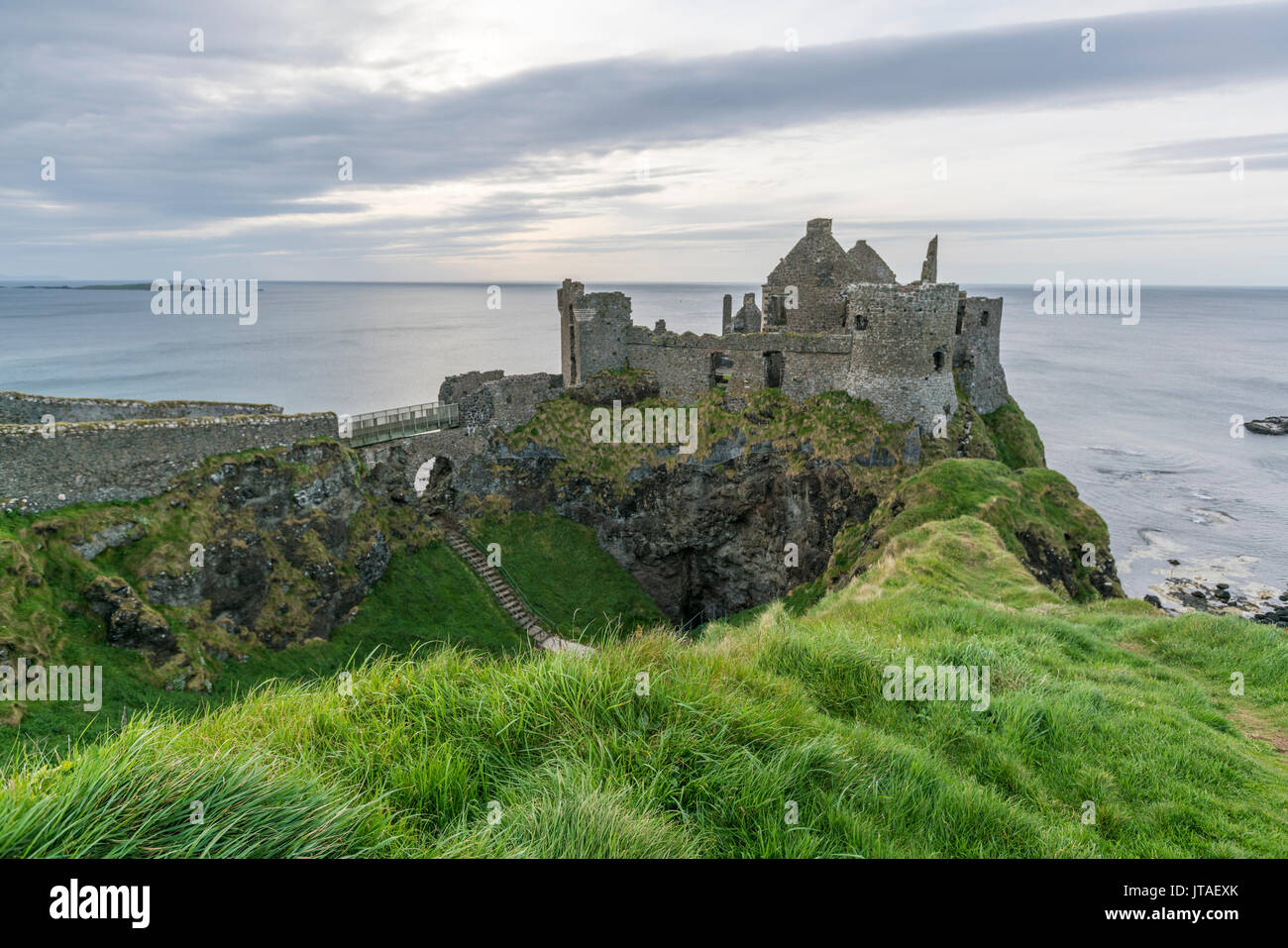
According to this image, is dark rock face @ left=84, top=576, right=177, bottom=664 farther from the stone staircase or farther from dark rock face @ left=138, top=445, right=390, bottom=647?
the stone staircase

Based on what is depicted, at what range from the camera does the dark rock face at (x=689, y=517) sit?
3550cm

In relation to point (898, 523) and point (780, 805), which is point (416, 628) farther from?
point (780, 805)

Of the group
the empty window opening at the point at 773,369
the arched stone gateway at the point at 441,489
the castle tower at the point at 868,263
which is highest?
the castle tower at the point at 868,263

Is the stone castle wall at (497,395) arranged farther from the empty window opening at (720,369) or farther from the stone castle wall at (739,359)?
the empty window opening at (720,369)

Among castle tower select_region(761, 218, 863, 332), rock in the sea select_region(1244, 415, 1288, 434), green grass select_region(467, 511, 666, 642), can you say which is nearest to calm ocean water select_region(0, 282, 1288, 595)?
rock in the sea select_region(1244, 415, 1288, 434)

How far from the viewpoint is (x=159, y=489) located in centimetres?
2333

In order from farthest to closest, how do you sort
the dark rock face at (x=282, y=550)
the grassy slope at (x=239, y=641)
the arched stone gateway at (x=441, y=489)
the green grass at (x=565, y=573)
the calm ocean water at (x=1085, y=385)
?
the calm ocean water at (x=1085, y=385) → the arched stone gateway at (x=441, y=489) → the green grass at (x=565, y=573) → the dark rock face at (x=282, y=550) → the grassy slope at (x=239, y=641)

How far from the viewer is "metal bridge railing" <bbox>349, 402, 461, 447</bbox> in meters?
31.5

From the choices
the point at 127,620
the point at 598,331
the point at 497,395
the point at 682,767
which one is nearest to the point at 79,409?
the point at 127,620

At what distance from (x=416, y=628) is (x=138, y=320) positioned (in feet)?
715

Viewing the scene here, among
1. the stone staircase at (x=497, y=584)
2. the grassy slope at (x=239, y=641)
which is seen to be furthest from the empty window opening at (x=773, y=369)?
the stone staircase at (x=497, y=584)

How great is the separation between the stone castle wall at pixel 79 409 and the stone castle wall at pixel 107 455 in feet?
13.2
